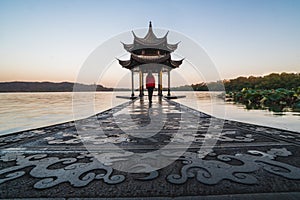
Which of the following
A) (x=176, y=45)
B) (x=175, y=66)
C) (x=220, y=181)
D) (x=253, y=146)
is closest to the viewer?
(x=220, y=181)

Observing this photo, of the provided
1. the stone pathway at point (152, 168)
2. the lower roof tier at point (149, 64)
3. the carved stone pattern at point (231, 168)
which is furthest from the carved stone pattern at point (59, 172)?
the lower roof tier at point (149, 64)

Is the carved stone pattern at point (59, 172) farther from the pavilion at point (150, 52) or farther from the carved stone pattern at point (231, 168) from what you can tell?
the pavilion at point (150, 52)

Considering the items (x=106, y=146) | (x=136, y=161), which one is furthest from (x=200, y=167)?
(x=106, y=146)

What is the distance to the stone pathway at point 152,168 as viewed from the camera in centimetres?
142

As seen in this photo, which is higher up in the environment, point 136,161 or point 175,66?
point 175,66

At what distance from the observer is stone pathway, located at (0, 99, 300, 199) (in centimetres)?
142

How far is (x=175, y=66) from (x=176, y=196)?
15825 millimetres

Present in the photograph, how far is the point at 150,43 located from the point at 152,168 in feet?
52.6

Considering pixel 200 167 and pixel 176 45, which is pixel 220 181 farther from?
pixel 176 45

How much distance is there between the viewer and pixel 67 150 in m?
2.46

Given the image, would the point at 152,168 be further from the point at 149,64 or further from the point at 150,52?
the point at 150,52

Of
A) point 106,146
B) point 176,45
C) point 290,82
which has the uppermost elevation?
point 176,45

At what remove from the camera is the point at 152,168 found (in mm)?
1845

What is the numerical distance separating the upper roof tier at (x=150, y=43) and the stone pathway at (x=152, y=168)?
14747 millimetres
